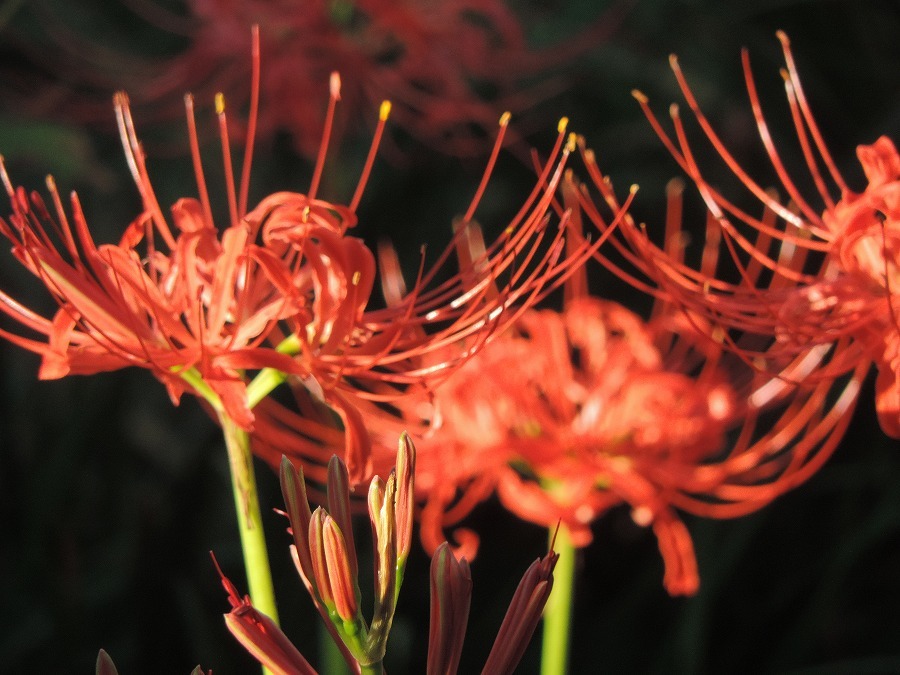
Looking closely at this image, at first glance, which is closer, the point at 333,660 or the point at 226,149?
the point at 226,149

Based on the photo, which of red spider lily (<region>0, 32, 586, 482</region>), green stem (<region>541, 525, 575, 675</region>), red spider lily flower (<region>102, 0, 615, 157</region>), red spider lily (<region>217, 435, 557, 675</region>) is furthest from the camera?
red spider lily flower (<region>102, 0, 615, 157</region>)

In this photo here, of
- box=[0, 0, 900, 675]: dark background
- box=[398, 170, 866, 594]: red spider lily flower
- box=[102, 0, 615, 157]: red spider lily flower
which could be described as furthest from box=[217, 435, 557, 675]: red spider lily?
box=[102, 0, 615, 157]: red spider lily flower

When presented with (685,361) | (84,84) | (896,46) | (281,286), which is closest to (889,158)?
(281,286)

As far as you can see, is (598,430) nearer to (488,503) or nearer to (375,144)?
(375,144)

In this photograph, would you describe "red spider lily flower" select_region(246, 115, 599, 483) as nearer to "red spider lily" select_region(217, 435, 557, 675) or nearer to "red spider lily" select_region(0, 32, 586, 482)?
"red spider lily" select_region(0, 32, 586, 482)

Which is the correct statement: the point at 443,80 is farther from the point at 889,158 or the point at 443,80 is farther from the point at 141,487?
the point at 889,158

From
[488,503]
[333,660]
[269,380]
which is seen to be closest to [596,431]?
[333,660]

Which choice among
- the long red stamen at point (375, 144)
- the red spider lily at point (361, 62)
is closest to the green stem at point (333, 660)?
the long red stamen at point (375, 144)
